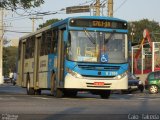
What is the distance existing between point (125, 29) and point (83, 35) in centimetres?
199

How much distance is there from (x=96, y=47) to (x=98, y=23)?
48.9 inches

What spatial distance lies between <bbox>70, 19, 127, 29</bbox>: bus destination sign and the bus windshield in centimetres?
35

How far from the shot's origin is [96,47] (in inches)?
977

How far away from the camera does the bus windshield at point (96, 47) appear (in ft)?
80.8

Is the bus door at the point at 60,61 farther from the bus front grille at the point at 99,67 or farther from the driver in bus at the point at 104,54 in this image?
the driver in bus at the point at 104,54

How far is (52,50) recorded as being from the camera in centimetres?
2694

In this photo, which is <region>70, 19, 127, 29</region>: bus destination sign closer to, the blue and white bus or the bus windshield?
the blue and white bus

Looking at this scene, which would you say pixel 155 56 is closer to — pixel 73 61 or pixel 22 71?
pixel 22 71

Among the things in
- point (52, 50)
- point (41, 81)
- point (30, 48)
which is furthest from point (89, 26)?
point (30, 48)

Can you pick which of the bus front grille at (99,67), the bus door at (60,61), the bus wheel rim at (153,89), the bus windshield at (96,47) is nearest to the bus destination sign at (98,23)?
the bus windshield at (96,47)

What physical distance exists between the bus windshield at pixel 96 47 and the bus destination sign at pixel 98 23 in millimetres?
355

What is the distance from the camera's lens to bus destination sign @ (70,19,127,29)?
82.2 feet

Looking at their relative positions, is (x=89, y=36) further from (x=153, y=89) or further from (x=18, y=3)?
(x=153, y=89)

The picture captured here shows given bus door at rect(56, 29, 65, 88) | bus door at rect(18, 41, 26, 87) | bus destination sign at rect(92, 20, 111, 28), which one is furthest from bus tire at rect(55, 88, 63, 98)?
bus door at rect(18, 41, 26, 87)
